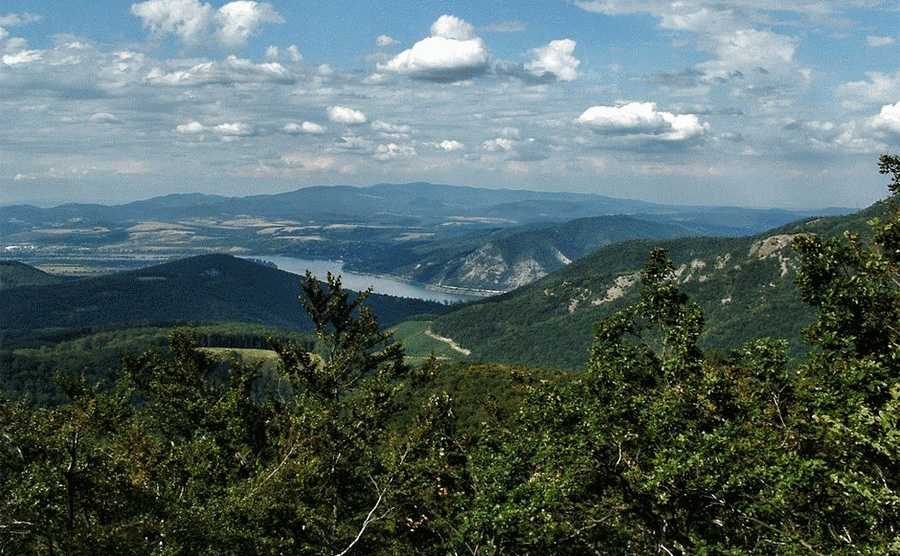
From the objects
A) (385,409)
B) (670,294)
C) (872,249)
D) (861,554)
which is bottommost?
(385,409)

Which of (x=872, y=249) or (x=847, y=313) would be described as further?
(x=872, y=249)

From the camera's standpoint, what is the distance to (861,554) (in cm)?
1275

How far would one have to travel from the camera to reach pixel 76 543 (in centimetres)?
1541

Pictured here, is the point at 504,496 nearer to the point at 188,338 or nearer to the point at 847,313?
the point at 847,313

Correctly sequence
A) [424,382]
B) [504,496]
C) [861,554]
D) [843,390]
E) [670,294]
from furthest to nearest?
[424,382]
[670,294]
[504,496]
[843,390]
[861,554]

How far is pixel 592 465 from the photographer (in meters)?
18.1

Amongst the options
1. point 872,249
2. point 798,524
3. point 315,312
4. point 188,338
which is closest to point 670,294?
point 872,249

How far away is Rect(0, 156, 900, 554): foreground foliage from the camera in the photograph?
619 inches

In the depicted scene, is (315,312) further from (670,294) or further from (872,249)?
(872,249)

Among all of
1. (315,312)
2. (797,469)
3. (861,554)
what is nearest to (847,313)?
(797,469)

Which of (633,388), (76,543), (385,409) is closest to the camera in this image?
(76,543)

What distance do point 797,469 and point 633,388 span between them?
7811mm

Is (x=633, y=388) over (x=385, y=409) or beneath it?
over

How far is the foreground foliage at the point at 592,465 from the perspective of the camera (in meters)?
15.7
